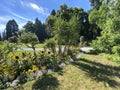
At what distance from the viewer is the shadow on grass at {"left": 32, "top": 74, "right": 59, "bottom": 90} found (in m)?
7.69

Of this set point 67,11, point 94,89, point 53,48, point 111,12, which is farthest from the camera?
point 67,11

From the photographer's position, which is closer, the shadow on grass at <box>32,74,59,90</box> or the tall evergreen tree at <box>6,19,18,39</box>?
the shadow on grass at <box>32,74,59,90</box>

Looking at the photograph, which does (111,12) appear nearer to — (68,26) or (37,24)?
(68,26)

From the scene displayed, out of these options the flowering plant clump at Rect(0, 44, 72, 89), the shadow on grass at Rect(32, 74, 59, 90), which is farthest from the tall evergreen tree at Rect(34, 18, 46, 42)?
the shadow on grass at Rect(32, 74, 59, 90)

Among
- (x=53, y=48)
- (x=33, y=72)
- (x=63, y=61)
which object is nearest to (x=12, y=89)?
(x=33, y=72)

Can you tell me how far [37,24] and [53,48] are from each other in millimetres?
43362

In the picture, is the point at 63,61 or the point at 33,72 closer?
the point at 33,72

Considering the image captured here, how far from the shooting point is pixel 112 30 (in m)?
15.5

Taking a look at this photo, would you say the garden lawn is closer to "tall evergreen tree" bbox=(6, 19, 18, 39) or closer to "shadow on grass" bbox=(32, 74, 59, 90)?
"shadow on grass" bbox=(32, 74, 59, 90)

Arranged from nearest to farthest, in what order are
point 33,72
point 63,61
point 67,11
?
point 33,72
point 63,61
point 67,11

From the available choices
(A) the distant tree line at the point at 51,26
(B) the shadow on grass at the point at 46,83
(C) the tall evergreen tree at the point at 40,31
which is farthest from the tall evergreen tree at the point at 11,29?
(B) the shadow on grass at the point at 46,83

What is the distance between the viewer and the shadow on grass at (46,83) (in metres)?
7.69

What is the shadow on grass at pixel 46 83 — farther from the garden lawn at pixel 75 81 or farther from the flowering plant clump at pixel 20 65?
the flowering plant clump at pixel 20 65

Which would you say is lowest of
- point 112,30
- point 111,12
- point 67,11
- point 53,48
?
point 53,48
